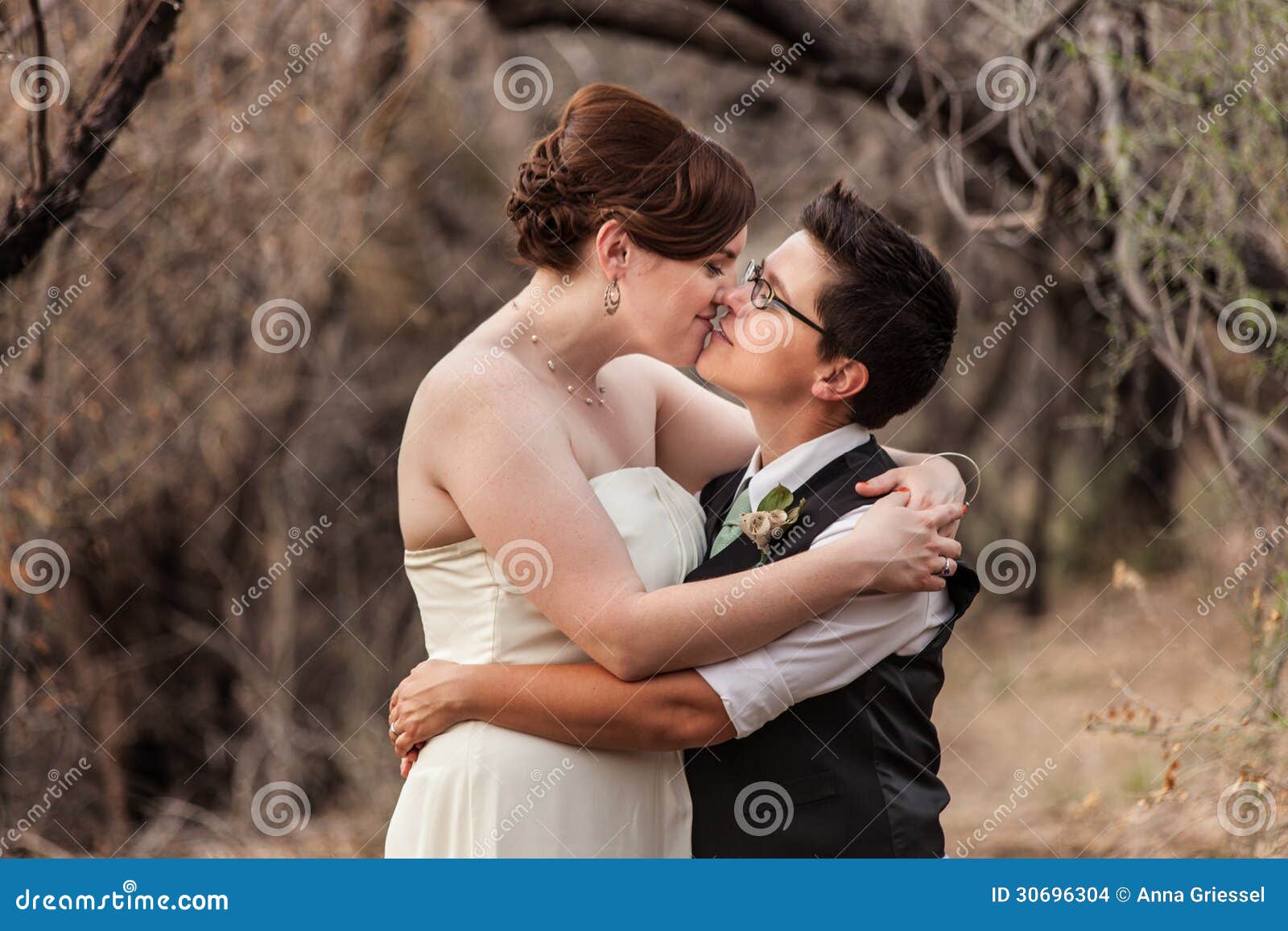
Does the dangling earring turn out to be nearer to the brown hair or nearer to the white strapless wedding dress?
the brown hair

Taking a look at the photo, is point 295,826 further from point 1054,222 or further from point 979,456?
point 979,456

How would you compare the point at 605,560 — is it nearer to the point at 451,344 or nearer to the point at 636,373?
the point at 636,373

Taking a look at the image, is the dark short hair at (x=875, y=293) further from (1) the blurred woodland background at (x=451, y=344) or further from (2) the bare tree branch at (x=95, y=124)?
(2) the bare tree branch at (x=95, y=124)

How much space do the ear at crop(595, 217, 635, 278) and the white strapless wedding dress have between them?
15.4 inches

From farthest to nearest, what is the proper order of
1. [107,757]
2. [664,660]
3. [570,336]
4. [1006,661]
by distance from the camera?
[1006,661] → [107,757] → [570,336] → [664,660]

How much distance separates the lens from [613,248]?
95.6 inches

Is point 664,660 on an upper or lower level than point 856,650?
lower

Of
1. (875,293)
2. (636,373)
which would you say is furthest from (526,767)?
(875,293)

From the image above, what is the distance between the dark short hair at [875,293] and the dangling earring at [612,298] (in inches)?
15.0

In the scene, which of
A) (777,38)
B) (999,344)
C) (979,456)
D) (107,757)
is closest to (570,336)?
(777,38)

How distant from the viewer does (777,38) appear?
401cm
